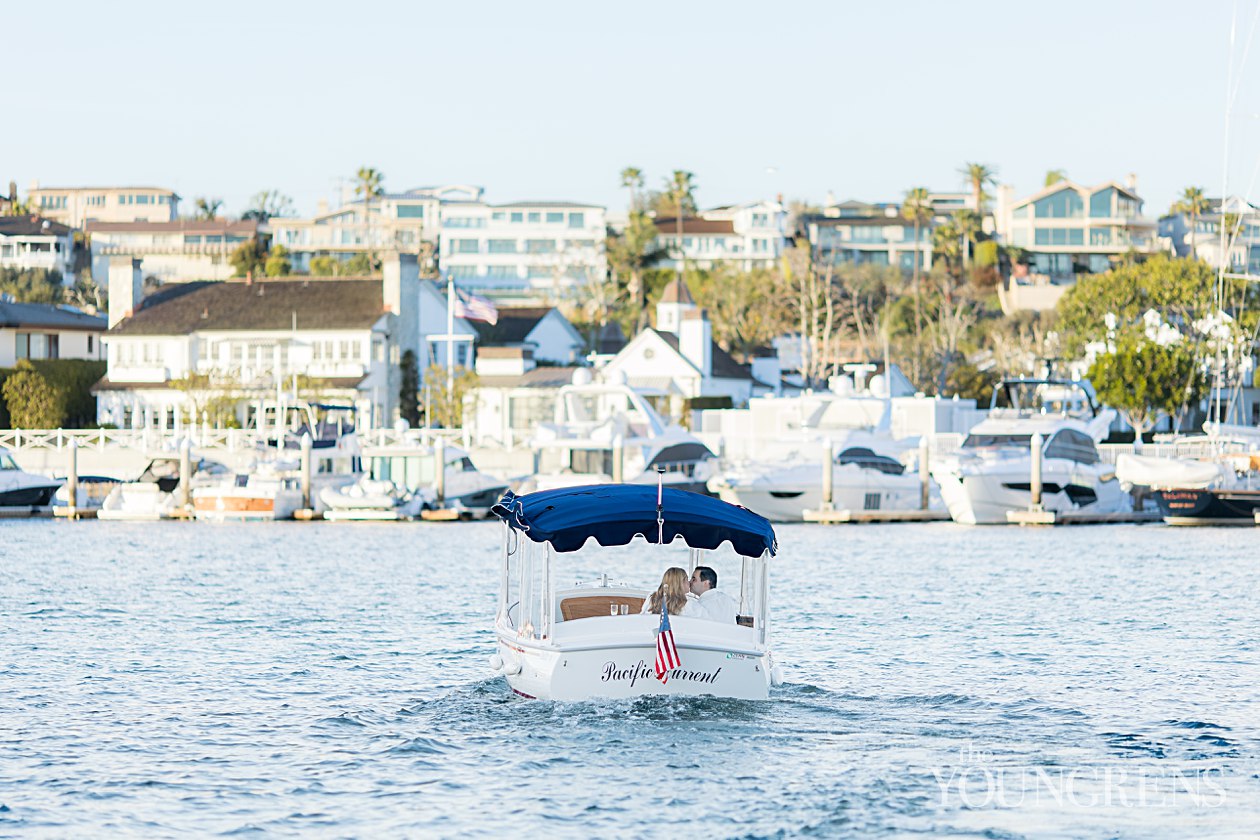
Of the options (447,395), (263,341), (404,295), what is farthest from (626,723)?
(404,295)

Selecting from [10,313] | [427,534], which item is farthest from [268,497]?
[10,313]

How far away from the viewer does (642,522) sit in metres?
22.5

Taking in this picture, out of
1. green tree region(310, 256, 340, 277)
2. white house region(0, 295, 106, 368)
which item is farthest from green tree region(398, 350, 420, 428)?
green tree region(310, 256, 340, 277)

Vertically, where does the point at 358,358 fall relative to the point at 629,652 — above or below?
above

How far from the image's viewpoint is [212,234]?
173m

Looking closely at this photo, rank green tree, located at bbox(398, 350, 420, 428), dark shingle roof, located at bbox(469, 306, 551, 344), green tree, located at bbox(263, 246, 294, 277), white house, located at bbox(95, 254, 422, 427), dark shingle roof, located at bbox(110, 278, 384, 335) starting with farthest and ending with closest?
green tree, located at bbox(263, 246, 294, 277), dark shingle roof, located at bbox(469, 306, 551, 344), green tree, located at bbox(398, 350, 420, 428), dark shingle roof, located at bbox(110, 278, 384, 335), white house, located at bbox(95, 254, 422, 427)

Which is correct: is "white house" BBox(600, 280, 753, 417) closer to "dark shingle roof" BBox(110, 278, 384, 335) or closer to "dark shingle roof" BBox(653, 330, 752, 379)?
"dark shingle roof" BBox(653, 330, 752, 379)

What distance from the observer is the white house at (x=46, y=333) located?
9794cm

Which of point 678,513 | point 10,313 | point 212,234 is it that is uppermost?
point 212,234

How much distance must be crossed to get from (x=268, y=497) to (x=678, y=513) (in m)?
47.0

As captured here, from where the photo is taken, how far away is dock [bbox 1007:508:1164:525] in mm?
65000

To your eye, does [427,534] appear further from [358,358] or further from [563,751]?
[563,751]

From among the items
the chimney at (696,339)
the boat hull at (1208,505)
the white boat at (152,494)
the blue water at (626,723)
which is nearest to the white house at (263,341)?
the chimney at (696,339)

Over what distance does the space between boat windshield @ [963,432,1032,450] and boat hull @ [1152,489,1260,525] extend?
6.93m
